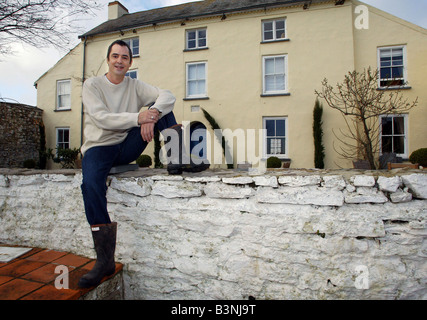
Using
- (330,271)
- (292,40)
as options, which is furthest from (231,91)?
(330,271)

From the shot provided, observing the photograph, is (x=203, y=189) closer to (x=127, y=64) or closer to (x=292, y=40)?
(x=127, y=64)

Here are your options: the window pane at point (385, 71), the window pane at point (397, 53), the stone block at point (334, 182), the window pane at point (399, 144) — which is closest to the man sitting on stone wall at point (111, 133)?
the stone block at point (334, 182)

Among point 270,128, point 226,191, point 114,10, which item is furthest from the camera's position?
point 114,10

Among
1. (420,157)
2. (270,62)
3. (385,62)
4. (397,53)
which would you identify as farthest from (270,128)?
(397,53)

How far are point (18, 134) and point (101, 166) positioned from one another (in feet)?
38.7

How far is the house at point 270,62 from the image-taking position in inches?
316

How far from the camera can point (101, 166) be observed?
4.83 feet

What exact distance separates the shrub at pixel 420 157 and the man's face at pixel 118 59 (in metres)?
8.64

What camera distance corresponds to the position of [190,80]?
31.4ft

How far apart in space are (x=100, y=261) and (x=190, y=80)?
898 centimetres

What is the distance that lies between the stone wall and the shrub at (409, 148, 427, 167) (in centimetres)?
1465

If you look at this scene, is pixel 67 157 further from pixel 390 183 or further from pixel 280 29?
pixel 390 183

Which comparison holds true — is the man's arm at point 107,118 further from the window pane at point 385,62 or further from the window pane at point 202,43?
the window pane at point 385,62

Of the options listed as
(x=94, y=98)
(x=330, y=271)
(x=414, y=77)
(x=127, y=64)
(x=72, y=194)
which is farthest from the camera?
(x=414, y=77)
